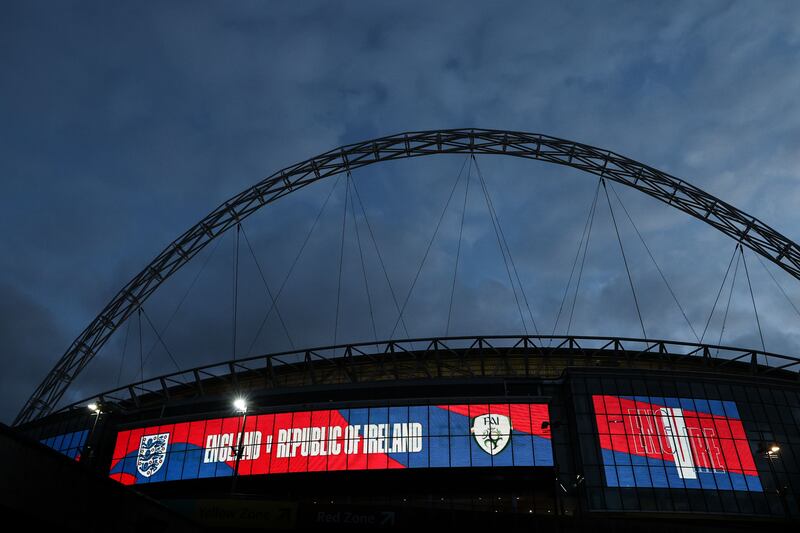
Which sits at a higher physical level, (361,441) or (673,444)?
(361,441)

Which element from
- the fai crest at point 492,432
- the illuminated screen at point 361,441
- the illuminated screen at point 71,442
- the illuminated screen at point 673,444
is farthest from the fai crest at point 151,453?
the illuminated screen at point 673,444

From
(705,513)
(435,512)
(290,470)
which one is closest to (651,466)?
(705,513)

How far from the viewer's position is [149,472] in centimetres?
5297

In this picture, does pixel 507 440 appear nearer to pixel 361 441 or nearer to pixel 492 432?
pixel 492 432

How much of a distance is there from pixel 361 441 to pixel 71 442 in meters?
33.6

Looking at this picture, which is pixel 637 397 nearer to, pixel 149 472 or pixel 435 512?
pixel 435 512

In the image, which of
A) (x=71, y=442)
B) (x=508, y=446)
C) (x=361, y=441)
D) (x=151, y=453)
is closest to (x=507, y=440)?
(x=508, y=446)

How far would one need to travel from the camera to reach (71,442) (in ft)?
198

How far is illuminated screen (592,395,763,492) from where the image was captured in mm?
44219

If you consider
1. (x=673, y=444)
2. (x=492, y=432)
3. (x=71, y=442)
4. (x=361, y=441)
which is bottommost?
(x=673, y=444)

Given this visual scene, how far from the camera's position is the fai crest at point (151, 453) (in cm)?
5303

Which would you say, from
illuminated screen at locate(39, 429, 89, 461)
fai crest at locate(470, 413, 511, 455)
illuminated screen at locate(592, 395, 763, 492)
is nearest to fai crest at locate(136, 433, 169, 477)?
illuminated screen at locate(39, 429, 89, 461)

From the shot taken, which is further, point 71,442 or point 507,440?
point 71,442

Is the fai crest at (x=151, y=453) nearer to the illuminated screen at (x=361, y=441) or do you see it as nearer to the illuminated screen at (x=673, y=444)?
the illuminated screen at (x=361, y=441)
